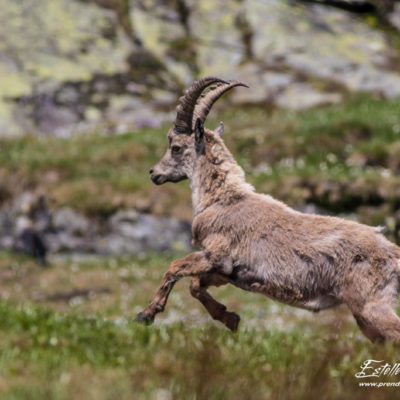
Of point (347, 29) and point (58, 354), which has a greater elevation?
point (58, 354)

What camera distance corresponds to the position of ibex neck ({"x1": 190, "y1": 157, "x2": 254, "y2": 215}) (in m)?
7.45

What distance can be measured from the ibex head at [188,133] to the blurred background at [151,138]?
1997 mm

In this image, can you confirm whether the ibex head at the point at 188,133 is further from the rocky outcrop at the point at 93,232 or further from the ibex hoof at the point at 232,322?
the rocky outcrop at the point at 93,232

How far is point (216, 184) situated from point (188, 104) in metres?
1.12

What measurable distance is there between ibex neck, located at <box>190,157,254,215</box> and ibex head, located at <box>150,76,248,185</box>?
0.21 metres

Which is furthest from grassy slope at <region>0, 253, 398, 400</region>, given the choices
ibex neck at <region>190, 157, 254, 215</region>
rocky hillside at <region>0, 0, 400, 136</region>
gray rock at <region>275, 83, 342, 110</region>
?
gray rock at <region>275, 83, 342, 110</region>

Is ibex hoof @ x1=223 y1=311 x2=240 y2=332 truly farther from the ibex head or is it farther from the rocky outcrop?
the rocky outcrop

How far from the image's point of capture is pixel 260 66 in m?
32.5

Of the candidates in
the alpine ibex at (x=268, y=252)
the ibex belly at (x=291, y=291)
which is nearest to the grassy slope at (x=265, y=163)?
the alpine ibex at (x=268, y=252)

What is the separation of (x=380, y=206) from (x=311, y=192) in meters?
1.98

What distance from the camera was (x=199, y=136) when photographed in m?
7.77

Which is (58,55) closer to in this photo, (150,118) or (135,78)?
(135,78)

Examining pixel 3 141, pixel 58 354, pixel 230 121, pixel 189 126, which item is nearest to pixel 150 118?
pixel 230 121

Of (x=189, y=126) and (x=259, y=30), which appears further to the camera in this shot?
(x=259, y=30)
